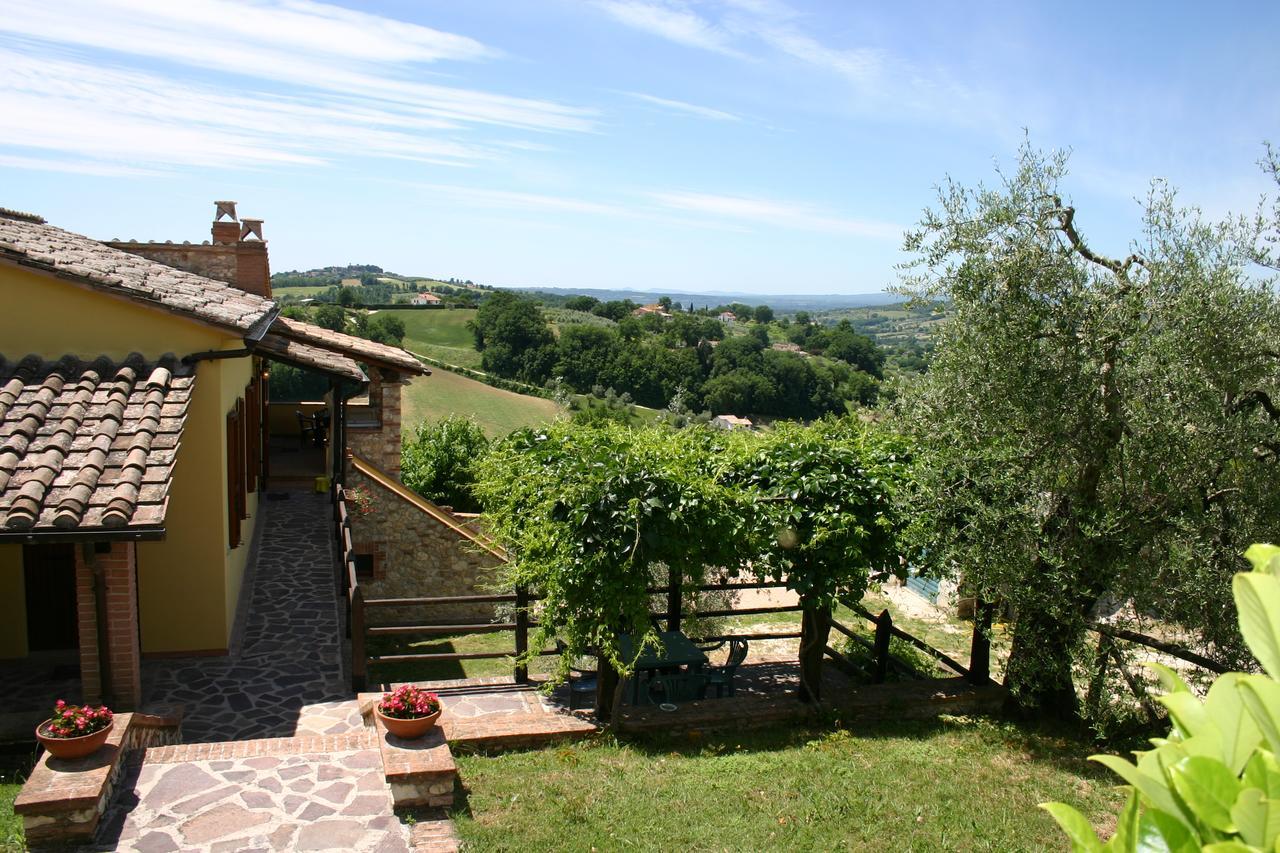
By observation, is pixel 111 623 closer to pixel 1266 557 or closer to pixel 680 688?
pixel 680 688

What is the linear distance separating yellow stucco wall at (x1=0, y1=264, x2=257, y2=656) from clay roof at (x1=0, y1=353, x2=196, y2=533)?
237mm

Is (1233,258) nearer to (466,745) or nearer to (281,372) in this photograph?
(466,745)

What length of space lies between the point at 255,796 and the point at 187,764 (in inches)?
30.3

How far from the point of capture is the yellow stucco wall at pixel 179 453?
28.9 feet

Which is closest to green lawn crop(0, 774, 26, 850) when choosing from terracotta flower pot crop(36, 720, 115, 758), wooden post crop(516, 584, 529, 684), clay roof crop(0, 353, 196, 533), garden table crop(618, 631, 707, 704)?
terracotta flower pot crop(36, 720, 115, 758)

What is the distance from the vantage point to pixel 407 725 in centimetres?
669

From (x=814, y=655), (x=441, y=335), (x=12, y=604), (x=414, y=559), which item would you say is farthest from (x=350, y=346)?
(x=441, y=335)

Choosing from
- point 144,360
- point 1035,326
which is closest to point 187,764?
point 144,360

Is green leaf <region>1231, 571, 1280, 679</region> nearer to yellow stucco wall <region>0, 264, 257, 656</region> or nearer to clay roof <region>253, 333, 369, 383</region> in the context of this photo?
yellow stucco wall <region>0, 264, 257, 656</region>

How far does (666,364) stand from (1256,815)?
74.1m

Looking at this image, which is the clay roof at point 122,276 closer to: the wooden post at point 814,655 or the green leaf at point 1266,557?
the wooden post at point 814,655

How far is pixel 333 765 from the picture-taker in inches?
272

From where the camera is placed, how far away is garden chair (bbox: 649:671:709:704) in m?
9.93

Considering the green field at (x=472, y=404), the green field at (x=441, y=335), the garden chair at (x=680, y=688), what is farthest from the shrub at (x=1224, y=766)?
the green field at (x=441, y=335)
